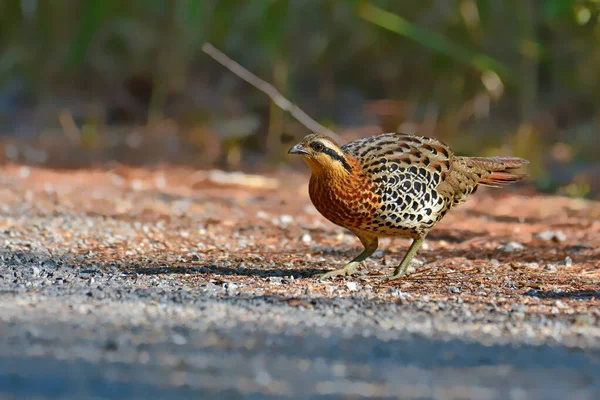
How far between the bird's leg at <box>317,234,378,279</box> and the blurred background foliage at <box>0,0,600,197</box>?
4.69 m

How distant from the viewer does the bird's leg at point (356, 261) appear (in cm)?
563

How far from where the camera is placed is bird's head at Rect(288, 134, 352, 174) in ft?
17.9

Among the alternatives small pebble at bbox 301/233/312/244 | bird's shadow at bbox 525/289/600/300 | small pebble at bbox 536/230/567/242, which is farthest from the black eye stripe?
small pebble at bbox 536/230/567/242

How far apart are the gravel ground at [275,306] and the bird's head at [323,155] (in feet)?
2.06

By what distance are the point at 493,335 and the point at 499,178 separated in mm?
2440

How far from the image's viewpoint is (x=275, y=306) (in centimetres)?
445

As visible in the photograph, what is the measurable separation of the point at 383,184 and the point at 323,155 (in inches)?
14.8

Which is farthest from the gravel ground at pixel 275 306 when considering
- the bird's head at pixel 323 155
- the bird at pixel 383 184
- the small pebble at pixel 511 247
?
the bird's head at pixel 323 155

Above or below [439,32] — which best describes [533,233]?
below

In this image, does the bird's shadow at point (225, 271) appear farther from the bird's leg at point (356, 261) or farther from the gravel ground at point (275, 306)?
the bird's leg at point (356, 261)

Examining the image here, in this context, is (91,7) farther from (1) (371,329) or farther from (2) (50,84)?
(1) (371,329)

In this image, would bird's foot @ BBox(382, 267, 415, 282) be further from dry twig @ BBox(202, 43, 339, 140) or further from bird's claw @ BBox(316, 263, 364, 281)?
dry twig @ BBox(202, 43, 339, 140)

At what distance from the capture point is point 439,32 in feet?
37.8

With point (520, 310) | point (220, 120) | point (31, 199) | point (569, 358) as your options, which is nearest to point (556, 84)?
point (220, 120)
